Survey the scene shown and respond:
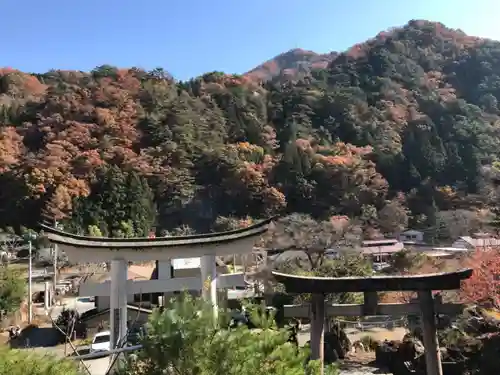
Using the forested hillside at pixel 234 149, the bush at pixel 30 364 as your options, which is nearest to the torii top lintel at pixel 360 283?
the bush at pixel 30 364

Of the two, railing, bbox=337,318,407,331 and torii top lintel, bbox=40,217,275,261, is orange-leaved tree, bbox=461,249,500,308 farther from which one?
torii top lintel, bbox=40,217,275,261

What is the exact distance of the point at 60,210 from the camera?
37.3 metres

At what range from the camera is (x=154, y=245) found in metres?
9.71

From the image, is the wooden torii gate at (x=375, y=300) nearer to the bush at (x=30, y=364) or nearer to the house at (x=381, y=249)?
the bush at (x=30, y=364)

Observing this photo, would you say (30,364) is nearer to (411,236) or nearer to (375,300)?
(375,300)

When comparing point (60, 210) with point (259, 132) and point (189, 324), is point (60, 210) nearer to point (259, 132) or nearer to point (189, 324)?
point (259, 132)

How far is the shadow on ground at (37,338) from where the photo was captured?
55.5 ft

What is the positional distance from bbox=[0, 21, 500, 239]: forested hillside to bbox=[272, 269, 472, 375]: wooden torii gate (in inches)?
1246

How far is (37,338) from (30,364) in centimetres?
1577

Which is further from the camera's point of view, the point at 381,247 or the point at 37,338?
the point at 381,247

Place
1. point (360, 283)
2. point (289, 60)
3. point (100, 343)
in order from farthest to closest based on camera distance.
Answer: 1. point (289, 60)
2. point (100, 343)
3. point (360, 283)

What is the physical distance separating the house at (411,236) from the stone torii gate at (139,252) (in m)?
35.6

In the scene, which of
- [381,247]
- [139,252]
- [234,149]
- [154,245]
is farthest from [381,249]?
[139,252]

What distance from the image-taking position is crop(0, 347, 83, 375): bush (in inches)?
163
